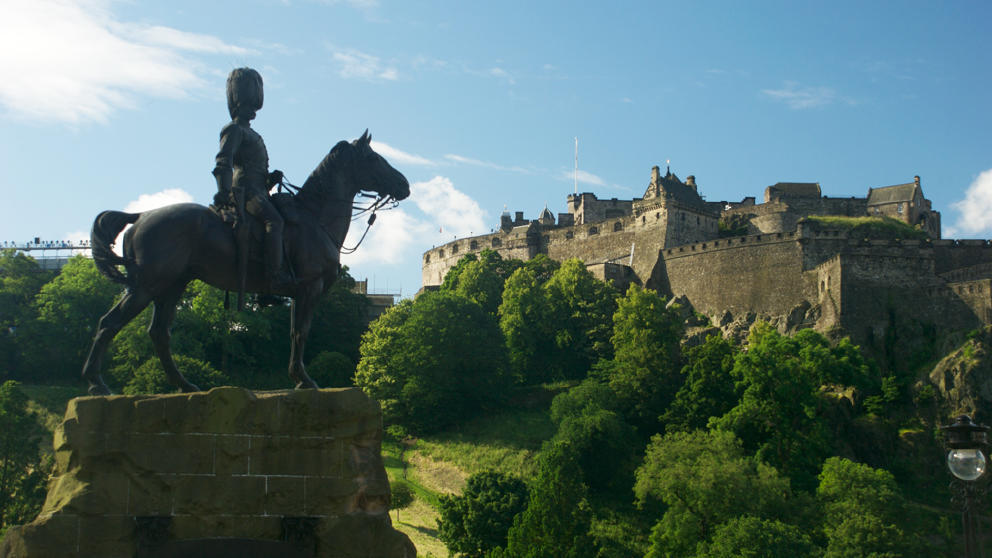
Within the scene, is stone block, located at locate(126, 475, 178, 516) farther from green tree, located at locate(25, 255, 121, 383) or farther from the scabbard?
green tree, located at locate(25, 255, 121, 383)

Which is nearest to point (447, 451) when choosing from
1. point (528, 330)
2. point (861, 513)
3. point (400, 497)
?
point (400, 497)

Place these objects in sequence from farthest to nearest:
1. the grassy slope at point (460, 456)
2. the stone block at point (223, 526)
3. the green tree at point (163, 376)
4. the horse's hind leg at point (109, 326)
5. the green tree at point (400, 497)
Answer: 1. the green tree at point (163, 376)
2. the grassy slope at point (460, 456)
3. the green tree at point (400, 497)
4. the horse's hind leg at point (109, 326)
5. the stone block at point (223, 526)

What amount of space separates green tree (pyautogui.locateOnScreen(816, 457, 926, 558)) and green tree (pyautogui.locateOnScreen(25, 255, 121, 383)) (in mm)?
44721

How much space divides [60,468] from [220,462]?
7.01ft

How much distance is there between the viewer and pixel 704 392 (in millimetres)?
55938

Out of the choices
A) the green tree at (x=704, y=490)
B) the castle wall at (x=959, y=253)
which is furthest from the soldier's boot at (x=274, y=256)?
the castle wall at (x=959, y=253)

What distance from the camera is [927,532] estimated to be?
46.5 meters

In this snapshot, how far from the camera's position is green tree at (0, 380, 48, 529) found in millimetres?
39875

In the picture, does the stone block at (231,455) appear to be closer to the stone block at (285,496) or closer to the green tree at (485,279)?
the stone block at (285,496)

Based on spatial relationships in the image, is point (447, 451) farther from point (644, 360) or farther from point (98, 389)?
point (98, 389)

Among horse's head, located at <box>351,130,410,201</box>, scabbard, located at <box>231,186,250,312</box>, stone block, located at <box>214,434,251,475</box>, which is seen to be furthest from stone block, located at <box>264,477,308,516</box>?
horse's head, located at <box>351,130,410,201</box>

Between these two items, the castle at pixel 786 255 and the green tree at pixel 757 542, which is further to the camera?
the castle at pixel 786 255

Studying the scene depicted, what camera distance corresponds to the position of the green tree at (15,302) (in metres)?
64.4

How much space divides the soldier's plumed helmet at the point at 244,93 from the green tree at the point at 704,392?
4258 centimetres
